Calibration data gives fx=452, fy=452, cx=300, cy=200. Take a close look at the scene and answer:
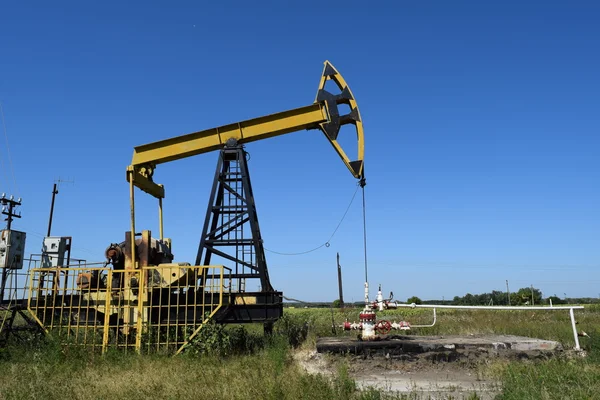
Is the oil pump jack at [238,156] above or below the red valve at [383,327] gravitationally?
above

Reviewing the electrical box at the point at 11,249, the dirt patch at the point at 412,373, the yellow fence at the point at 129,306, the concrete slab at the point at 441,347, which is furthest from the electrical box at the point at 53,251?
the concrete slab at the point at 441,347

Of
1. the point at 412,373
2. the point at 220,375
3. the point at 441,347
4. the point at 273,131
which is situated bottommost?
the point at 412,373

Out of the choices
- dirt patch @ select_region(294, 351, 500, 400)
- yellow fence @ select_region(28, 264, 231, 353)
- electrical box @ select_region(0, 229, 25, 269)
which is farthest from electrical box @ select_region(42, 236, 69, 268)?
dirt patch @ select_region(294, 351, 500, 400)

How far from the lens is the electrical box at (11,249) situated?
10.4 m

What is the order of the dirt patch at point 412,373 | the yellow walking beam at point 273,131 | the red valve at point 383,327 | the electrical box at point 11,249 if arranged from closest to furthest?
the dirt patch at point 412,373
the red valve at point 383,327
the yellow walking beam at point 273,131
the electrical box at point 11,249

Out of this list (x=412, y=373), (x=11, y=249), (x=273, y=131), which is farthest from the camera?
(x=11, y=249)

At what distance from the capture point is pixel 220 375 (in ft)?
20.2

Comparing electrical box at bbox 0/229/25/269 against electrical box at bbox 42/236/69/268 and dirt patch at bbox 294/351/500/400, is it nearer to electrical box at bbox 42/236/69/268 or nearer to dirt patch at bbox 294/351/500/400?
electrical box at bbox 42/236/69/268

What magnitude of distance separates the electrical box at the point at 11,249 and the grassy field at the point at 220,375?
2512 millimetres

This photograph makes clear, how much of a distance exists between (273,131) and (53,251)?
21.4 ft

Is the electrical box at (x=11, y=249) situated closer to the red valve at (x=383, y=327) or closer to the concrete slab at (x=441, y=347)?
the concrete slab at (x=441, y=347)

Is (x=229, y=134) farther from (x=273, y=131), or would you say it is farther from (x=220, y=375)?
(x=220, y=375)

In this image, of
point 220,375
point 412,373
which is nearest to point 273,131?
point 220,375

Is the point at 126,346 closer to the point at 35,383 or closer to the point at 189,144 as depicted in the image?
the point at 35,383
